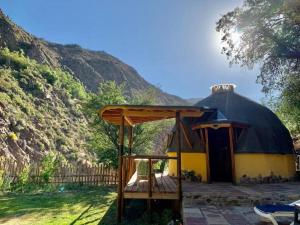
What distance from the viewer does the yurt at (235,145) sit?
10.9m

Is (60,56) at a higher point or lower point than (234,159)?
higher

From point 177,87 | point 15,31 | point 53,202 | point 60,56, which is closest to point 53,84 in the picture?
point 15,31

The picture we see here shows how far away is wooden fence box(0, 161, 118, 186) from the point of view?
44.7ft

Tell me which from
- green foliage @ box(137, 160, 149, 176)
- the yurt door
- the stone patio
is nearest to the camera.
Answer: the stone patio

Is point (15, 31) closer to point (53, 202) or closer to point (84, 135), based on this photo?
A: point (84, 135)

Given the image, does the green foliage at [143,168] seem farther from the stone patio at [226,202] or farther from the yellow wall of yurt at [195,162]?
the yellow wall of yurt at [195,162]

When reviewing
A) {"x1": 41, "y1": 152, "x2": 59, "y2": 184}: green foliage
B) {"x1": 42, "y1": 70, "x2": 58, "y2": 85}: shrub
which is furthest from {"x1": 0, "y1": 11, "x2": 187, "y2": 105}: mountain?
{"x1": 41, "y1": 152, "x2": 59, "y2": 184}: green foliage

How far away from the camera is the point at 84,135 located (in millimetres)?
31859

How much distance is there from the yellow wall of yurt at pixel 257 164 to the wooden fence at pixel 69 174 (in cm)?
697

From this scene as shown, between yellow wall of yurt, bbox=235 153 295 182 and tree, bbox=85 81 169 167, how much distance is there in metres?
7.85

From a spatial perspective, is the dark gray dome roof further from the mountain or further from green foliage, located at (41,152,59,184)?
the mountain

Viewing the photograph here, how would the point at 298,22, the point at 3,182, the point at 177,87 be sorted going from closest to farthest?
the point at 298,22
the point at 3,182
the point at 177,87

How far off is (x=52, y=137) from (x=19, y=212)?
18.7m

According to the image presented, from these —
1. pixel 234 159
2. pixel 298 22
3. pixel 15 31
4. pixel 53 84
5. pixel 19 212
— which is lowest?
pixel 19 212
